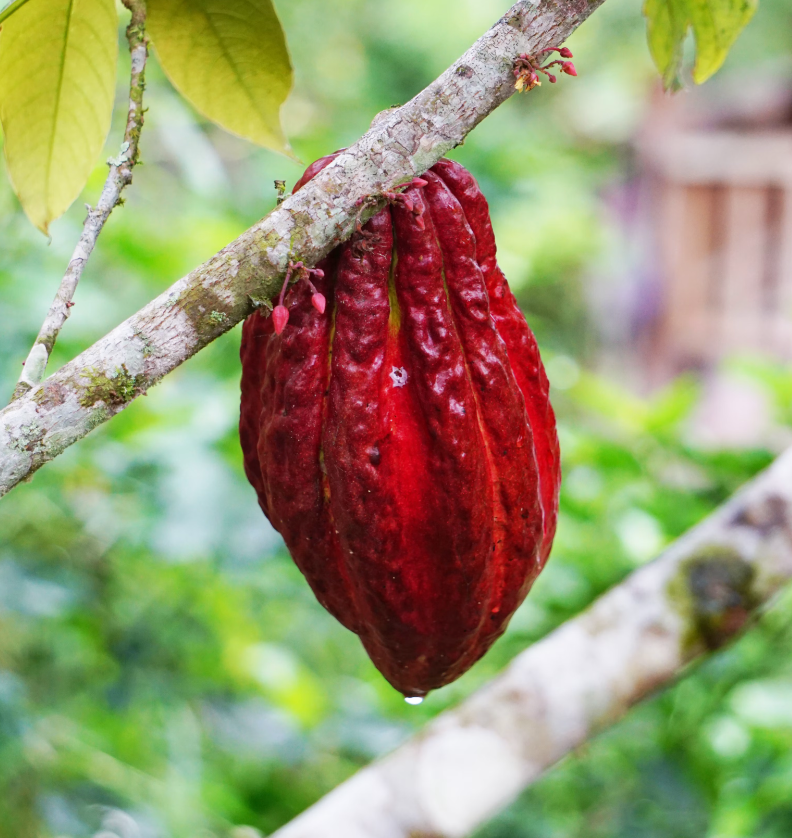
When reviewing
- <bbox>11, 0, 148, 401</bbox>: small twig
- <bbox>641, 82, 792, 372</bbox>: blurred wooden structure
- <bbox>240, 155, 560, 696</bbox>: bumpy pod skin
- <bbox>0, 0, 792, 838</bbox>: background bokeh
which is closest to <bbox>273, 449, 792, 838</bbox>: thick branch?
<bbox>240, 155, 560, 696</bbox>: bumpy pod skin

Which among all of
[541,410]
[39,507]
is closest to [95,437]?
[39,507]

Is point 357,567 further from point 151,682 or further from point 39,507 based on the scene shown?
point 151,682

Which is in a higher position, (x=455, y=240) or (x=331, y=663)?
(x=455, y=240)

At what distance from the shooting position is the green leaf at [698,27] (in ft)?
2.57

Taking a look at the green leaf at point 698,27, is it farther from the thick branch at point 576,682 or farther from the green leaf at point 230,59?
the thick branch at point 576,682

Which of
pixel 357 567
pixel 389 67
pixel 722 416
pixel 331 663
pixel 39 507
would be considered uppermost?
pixel 389 67

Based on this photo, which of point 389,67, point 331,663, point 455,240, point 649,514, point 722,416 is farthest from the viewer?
point 389,67

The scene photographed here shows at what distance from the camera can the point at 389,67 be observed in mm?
8289

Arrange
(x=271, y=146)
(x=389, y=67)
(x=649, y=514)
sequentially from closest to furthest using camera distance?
(x=271, y=146) → (x=649, y=514) → (x=389, y=67)

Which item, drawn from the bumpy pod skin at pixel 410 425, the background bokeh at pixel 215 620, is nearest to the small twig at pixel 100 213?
the bumpy pod skin at pixel 410 425

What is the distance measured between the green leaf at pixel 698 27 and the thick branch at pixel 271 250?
0.85ft

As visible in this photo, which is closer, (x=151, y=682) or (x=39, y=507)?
(x=39, y=507)

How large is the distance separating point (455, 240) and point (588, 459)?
4.53ft

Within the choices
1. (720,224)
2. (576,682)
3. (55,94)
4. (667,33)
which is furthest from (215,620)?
(720,224)
